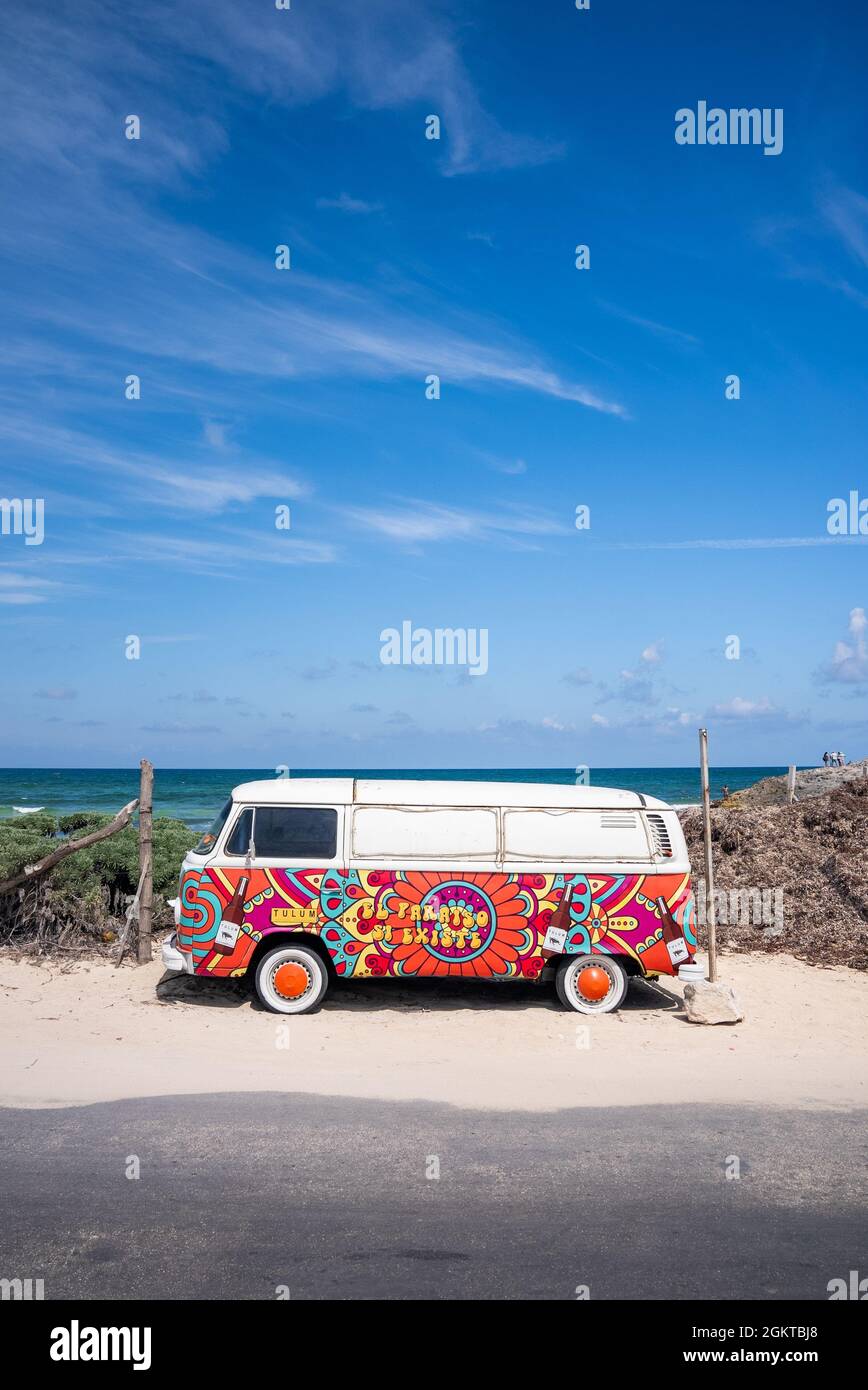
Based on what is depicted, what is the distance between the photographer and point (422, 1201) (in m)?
6.61

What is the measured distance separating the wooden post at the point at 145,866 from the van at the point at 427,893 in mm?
2141

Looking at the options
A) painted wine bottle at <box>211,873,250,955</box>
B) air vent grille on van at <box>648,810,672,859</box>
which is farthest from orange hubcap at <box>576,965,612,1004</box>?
painted wine bottle at <box>211,873,250,955</box>

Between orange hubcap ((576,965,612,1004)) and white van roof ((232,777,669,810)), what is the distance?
2010 millimetres

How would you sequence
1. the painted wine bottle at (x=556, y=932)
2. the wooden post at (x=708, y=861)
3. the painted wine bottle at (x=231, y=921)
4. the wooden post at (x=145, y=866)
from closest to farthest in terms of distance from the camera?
1. the painted wine bottle at (x=231, y=921)
2. the painted wine bottle at (x=556, y=932)
3. the wooden post at (x=708, y=861)
4. the wooden post at (x=145, y=866)

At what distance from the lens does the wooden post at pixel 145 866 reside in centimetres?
1381

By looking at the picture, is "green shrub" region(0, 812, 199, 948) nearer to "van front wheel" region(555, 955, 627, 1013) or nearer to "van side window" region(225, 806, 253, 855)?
"van side window" region(225, 806, 253, 855)

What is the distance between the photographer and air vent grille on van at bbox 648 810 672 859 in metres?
11.8

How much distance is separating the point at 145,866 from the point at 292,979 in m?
3.51

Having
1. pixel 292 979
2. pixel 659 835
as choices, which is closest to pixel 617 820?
pixel 659 835

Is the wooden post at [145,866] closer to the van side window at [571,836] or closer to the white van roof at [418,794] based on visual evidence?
the white van roof at [418,794]

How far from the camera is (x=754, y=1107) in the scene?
872 cm

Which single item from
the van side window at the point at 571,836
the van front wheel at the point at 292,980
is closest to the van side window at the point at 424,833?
the van side window at the point at 571,836

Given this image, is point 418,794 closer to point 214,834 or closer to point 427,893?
point 427,893
